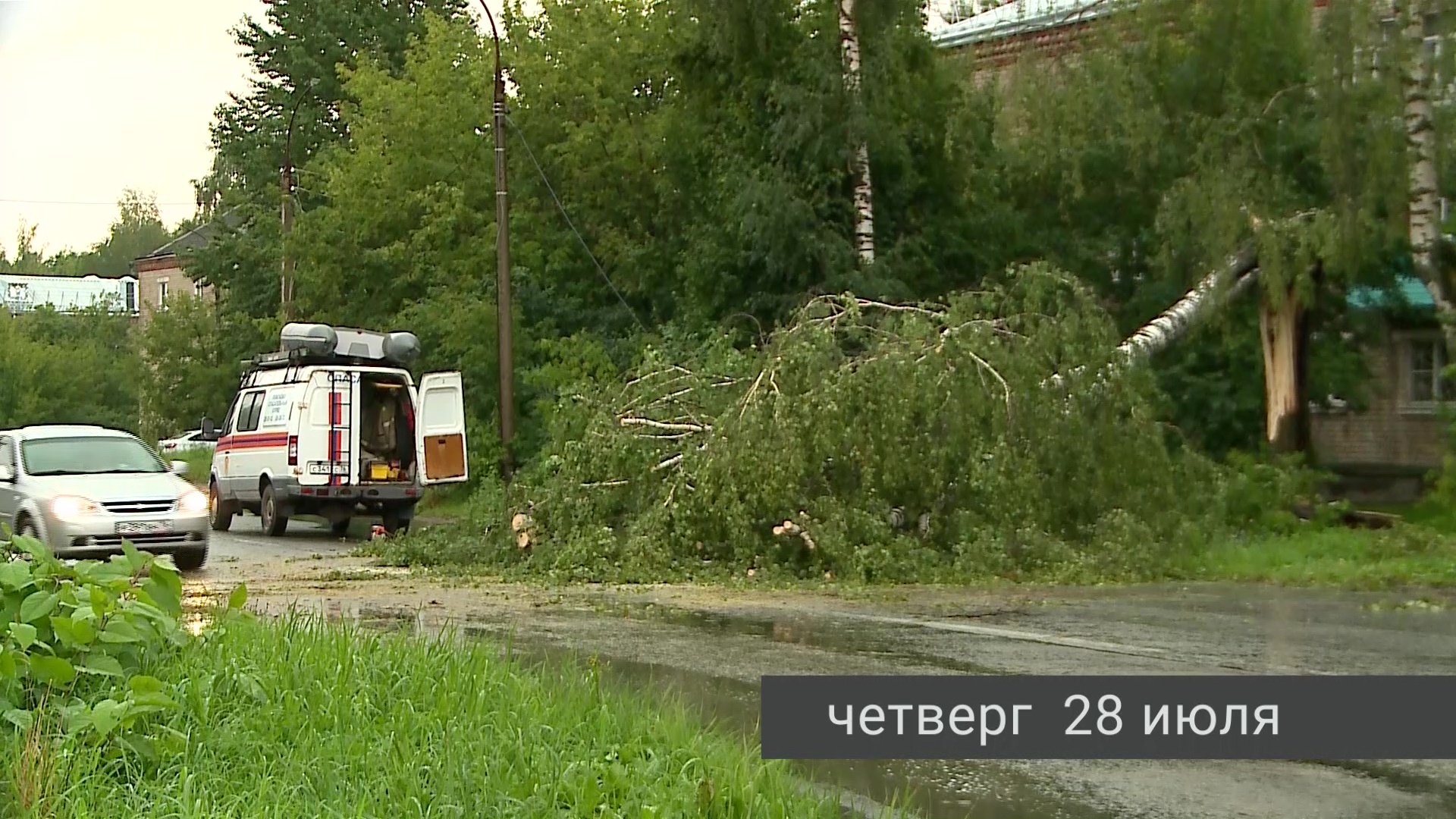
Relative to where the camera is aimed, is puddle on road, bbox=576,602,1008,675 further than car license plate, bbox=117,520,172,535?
No

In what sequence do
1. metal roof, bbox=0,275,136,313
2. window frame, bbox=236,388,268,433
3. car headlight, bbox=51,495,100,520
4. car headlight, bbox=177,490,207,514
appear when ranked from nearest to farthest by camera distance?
car headlight, bbox=51,495,100,520, car headlight, bbox=177,490,207,514, window frame, bbox=236,388,268,433, metal roof, bbox=0,275,136,313

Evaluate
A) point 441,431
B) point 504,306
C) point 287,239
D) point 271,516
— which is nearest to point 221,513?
point 271,516

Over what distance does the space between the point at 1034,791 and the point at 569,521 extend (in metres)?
9.79

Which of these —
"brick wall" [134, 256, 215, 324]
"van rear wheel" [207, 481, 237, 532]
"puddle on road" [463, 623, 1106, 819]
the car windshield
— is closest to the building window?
"van rear wheel" [207, 481, 237, 532]

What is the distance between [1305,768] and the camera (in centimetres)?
680

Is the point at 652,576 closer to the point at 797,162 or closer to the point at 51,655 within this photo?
the point at 51,655

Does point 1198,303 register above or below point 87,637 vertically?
above

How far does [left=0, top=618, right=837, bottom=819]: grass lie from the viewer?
18.8 ft

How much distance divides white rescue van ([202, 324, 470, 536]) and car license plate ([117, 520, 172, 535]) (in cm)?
604

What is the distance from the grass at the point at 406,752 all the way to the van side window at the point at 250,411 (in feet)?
54.9

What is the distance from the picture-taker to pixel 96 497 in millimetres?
16484

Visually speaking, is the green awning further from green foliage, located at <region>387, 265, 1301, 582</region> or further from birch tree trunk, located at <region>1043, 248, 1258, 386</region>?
green foliage, located at <region>387, 265, 1301, 582</region>

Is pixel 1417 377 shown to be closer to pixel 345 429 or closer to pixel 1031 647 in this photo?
pixel 345 429
